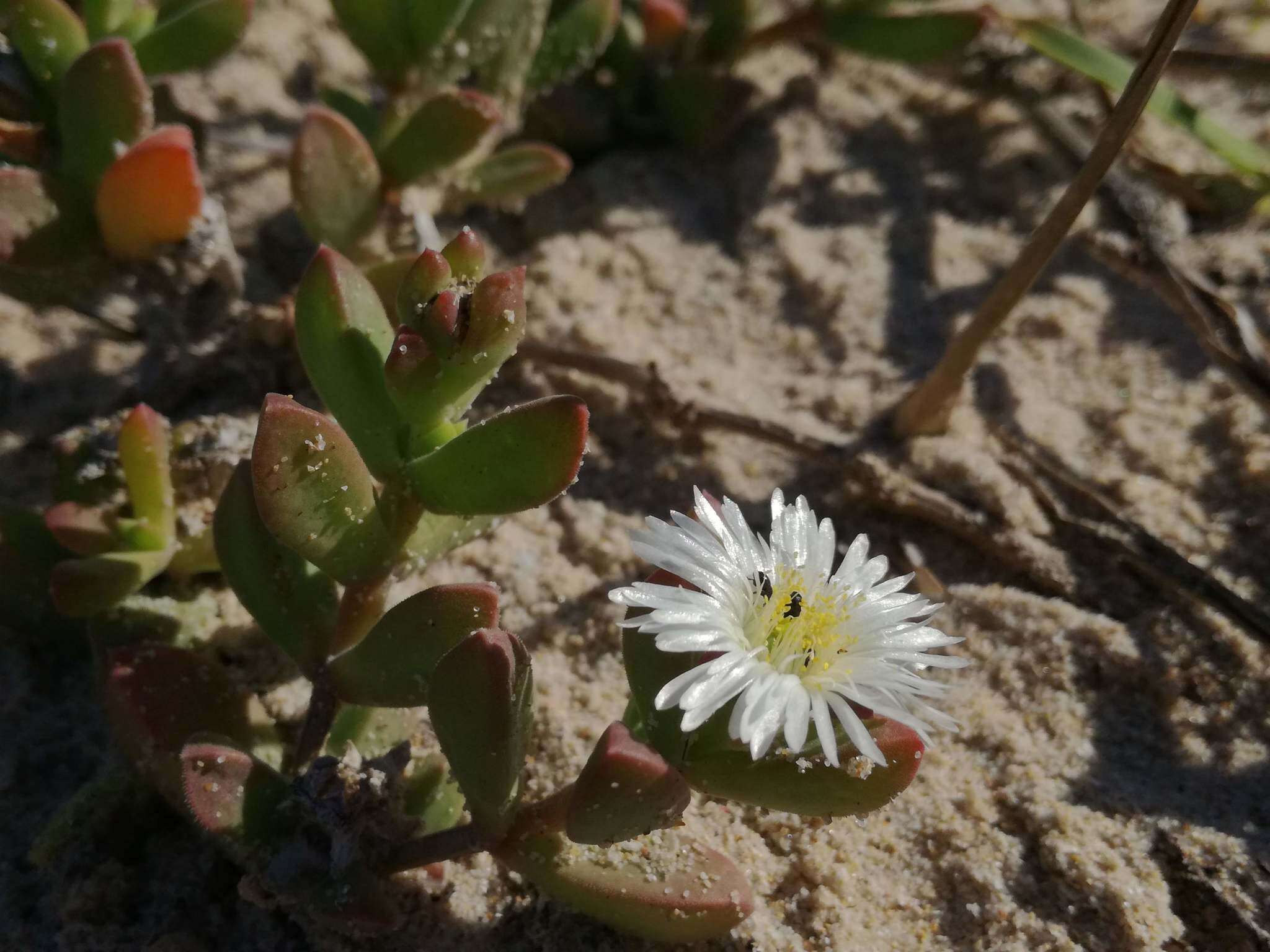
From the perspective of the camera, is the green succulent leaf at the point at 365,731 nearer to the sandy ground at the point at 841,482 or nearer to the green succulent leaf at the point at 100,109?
the sandy ground at the point at 841,482

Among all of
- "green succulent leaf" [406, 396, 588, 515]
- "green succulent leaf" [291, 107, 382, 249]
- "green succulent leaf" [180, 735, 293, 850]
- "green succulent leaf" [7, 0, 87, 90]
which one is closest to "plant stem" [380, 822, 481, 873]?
"green succulent leaf" [180, 735, 293, 850]

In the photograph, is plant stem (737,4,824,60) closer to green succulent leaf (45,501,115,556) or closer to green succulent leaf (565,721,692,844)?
green succulent leaf (45,501,115,556)

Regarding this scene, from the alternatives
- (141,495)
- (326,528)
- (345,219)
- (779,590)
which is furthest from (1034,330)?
(141,495)

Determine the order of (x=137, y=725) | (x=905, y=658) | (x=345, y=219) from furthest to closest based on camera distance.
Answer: (x=345, y=219), (x=137, y=725), (x=905, y=658)

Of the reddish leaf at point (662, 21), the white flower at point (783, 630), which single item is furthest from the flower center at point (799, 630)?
the reddish leaf at point (662, 21)

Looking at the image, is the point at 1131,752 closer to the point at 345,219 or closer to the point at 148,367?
the point at 345,219
